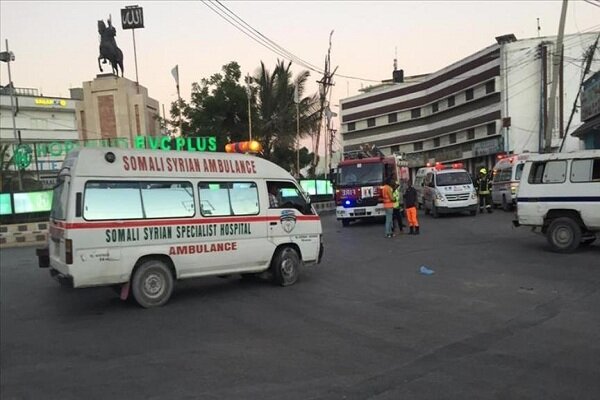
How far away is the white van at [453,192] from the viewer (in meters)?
23.3

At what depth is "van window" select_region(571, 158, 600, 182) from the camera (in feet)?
39.2

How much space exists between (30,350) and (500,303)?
629 centimetres

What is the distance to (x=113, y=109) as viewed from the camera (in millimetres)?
30297

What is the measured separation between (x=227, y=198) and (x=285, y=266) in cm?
171

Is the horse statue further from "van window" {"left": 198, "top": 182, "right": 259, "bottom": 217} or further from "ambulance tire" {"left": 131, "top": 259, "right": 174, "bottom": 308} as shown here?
"ambulance tire" {"left": 131, "top": 259, "right": 174, "bottom": 308}

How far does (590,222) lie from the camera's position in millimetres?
12039

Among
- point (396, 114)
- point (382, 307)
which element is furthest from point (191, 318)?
point (396, 114)

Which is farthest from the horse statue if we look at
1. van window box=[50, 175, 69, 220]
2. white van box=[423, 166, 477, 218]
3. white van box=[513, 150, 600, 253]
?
white van box=[513, 150, 600, 253]

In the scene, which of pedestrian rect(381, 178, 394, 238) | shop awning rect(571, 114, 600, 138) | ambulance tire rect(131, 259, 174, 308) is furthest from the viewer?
shop awning rect(571, 114, 600, 138)

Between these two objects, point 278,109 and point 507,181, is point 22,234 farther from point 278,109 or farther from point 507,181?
point 507,181

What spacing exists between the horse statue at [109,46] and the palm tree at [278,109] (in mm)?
9997

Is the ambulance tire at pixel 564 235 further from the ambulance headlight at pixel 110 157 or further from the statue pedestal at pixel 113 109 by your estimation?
the statue pedestal at pixel 113 109

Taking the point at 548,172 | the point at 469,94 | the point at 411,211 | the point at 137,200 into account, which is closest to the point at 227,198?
the point at 137,200

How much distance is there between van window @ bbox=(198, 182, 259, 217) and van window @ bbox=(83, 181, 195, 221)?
10.3 inches
